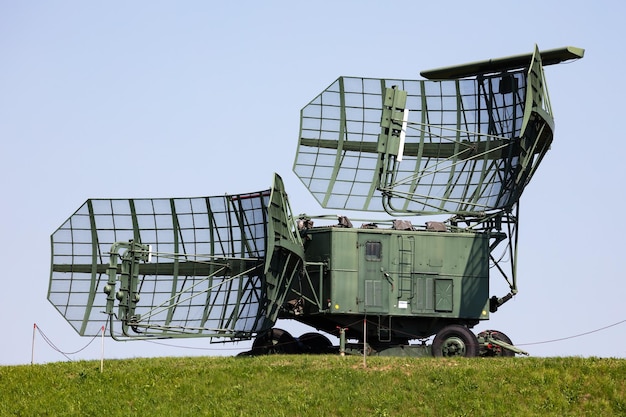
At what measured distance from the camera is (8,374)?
48.4m

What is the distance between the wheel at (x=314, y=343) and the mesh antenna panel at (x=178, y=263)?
4087mm

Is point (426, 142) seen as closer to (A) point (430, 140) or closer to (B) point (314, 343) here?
(A) point (430, 140)

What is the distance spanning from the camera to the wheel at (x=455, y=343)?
168 ft

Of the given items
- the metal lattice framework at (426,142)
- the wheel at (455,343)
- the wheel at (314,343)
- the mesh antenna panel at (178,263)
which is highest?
the metal lattice framework at (426,142)

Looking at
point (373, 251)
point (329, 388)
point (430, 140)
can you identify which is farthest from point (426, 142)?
point (329, 388)

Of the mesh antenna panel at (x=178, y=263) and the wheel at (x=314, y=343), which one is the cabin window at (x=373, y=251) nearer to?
the mesh antenna panel at (x=178, y=263)

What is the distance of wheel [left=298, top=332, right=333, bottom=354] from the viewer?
5416 centimetres

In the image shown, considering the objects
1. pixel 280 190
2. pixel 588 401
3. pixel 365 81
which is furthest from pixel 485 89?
pixel 588 401

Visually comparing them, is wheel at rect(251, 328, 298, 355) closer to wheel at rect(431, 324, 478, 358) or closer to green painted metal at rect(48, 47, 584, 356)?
green painted metal at rect(48, 47, 584, 356)

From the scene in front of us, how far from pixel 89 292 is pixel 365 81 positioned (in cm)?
1329

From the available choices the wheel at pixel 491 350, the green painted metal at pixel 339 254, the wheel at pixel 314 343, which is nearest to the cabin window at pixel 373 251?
the green painted metal at pixel 339 254

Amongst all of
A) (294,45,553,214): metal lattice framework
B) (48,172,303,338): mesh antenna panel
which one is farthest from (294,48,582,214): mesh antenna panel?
(48,172,303,338): mesh antenna panel

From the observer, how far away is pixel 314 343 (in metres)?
54.5

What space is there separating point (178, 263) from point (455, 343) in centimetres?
1062
